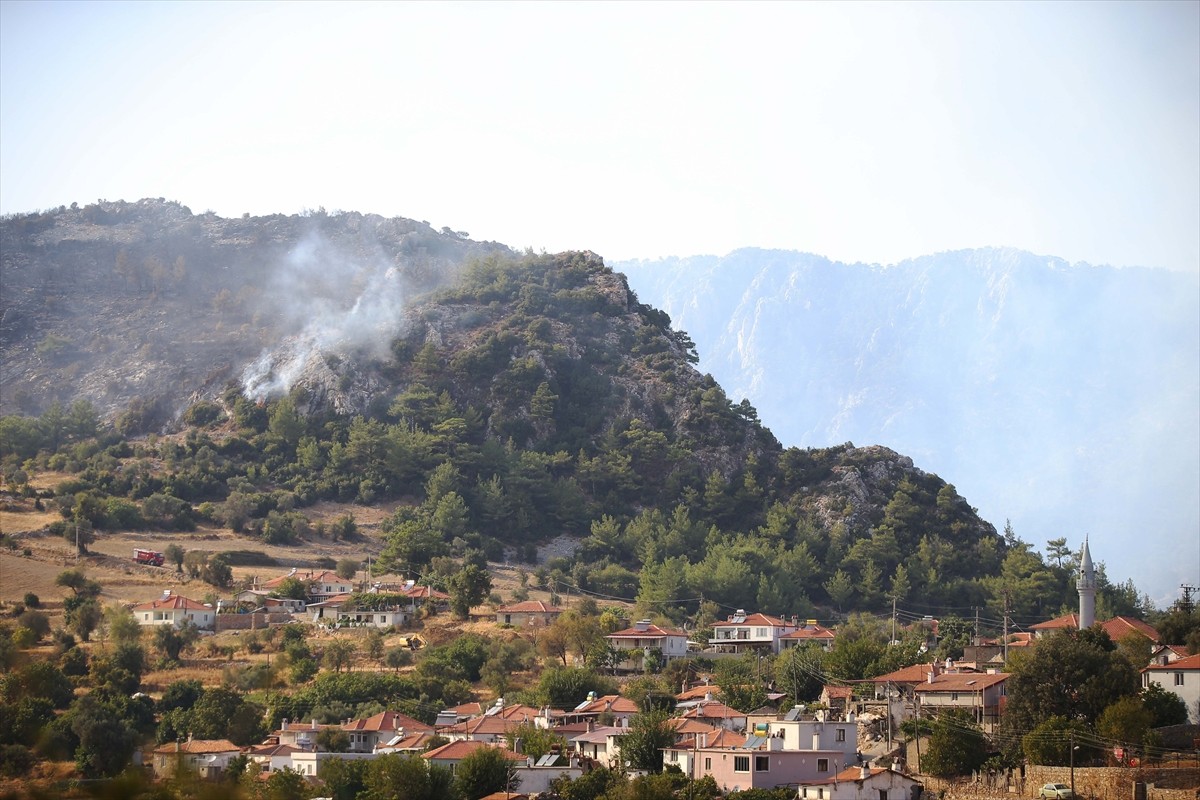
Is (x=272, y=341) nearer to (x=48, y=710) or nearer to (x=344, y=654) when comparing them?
(x=344, y=654)

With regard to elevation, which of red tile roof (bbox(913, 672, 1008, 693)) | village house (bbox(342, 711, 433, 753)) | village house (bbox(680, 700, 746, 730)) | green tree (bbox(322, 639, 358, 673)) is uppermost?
green tree (bbox(322, 639, 358, 673))

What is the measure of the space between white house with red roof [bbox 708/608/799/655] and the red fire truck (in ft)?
102

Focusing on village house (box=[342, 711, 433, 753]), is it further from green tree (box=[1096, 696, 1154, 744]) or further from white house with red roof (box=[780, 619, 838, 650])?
white house with red roof (box=[780, 619, 838, 650])

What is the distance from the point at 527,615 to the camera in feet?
274

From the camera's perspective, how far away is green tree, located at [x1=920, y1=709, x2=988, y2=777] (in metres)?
51.0

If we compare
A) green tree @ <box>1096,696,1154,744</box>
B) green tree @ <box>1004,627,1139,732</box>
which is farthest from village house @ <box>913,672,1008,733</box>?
green tree @ <box>1096,696,1154,744</box>

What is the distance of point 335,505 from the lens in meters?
111

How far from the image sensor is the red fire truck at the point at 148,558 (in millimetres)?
90188

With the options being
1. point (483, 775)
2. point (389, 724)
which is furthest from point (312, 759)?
point (483, 775)

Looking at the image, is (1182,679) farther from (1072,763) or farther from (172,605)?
(172,605)

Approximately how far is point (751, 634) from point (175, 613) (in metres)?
28.5

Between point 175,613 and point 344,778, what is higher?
point 175,613

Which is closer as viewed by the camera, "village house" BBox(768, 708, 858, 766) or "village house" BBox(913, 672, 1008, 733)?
"village house" BBox(768, 708, 858, 766)

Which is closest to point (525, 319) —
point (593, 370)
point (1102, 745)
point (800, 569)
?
point (593, 370)
